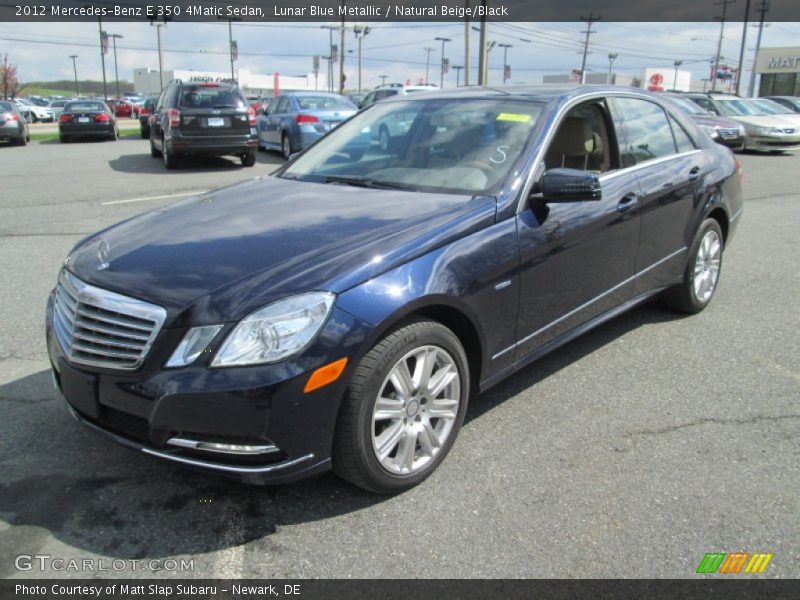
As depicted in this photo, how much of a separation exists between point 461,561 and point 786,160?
19166 millimetres

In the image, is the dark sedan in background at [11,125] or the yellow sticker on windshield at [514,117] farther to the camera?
the dark sedan in background at [11,125]

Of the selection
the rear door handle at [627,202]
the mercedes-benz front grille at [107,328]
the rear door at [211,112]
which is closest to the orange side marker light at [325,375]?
the mercedes-benz front grille at [107,328]

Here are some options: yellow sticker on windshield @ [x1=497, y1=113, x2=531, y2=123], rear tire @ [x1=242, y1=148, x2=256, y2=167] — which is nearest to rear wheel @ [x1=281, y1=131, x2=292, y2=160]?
rear tire @ [x1=242, y1=148, x2=256, y2=167]

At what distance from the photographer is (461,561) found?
8.19 feet

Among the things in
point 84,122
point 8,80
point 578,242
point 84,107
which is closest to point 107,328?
point 578,242

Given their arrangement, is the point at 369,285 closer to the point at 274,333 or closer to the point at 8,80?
the point at 274,333

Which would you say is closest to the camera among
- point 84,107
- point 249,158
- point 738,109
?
point 249,158

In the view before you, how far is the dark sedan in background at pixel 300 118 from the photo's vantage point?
47.5 ft

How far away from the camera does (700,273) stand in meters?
5.10

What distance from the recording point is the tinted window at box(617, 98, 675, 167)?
4336mm

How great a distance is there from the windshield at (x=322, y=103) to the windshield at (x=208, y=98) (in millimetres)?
1817

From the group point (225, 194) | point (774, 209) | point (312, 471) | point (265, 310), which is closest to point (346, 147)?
point (225, 194)

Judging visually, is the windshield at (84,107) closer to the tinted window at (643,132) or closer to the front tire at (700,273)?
the tinted window at (643,132)

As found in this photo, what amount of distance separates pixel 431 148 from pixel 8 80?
83420mm
